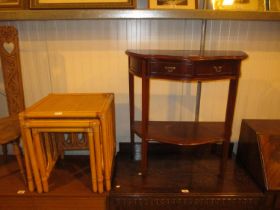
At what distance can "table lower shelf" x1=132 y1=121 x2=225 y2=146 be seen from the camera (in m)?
1.38

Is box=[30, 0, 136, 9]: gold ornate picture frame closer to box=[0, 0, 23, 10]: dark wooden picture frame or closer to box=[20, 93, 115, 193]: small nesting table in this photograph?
box=[0, 0, 23, 10]: dark wooden picture frame

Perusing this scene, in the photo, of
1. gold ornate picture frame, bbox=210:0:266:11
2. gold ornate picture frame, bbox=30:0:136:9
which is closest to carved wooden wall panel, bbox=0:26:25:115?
gold ornate picture frame, bbox=30:0:136:9

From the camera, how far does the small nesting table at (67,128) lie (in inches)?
45.8

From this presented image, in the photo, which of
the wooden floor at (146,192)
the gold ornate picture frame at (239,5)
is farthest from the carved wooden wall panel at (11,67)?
the gold ornate picture frame at (239,5)

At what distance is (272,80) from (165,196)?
1.16 m

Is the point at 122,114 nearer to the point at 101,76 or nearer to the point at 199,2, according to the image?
the point at 101,76

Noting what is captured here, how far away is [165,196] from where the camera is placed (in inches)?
52.4

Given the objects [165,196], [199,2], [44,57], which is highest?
[199,2]

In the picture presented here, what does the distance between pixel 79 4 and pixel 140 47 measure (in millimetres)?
482

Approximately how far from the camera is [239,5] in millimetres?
1402

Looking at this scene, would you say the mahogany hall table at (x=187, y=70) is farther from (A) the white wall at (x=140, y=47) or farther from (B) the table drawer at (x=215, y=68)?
(A) the white wall at (x=140, y=47)

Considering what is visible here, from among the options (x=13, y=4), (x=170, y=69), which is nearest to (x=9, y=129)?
(x=13, y=4)

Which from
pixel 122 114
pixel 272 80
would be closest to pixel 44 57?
pixel 122 114

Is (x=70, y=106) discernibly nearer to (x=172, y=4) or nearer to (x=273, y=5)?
(x=172, y=4)
